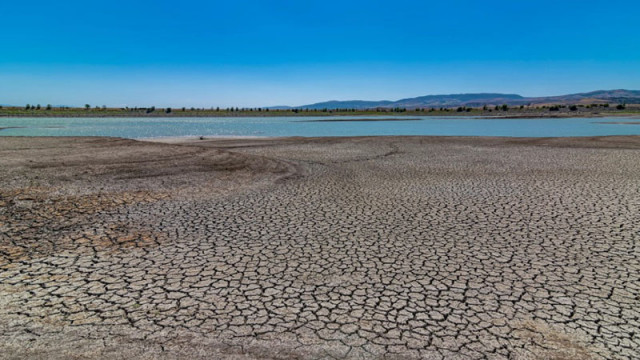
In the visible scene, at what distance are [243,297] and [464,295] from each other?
2.91 m

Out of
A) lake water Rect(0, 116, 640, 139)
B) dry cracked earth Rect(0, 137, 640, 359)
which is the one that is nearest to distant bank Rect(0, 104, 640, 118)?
lake water Rect(0, 116, 640, 139)

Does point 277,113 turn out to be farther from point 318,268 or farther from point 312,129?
point 318,268

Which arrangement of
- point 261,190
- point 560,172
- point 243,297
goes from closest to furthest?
1. point 243,297
2. point 261,190
3. point 560,172

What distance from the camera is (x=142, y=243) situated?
7.05 meters

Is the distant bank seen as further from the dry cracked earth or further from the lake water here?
the dry cracked earth

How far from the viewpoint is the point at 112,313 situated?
4.65 meters

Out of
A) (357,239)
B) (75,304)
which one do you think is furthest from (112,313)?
(357,239)

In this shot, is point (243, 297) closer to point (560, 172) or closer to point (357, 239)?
point (357, 239)

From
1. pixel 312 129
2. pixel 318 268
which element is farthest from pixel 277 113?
pixel 318 268

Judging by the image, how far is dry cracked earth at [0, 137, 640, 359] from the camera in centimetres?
412

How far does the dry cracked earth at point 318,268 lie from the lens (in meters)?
4.12

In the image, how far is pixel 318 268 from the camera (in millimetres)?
5980

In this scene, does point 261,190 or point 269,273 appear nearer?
point 269,273

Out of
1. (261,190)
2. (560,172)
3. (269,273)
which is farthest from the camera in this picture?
(560,172)
